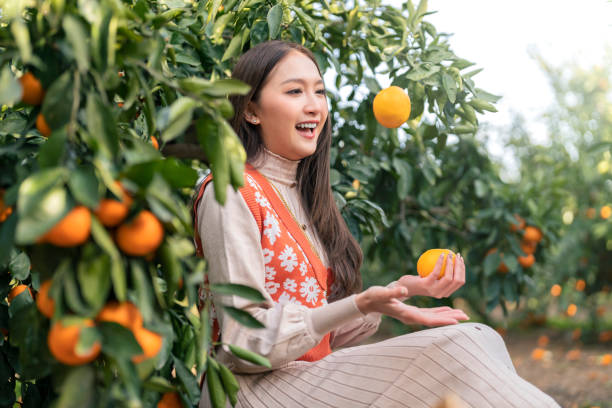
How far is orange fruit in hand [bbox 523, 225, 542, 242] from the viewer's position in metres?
2.70

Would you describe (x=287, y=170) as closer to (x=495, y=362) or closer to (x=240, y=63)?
(x=240, y=63)

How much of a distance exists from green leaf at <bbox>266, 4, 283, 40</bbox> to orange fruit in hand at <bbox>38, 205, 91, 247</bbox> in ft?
3.15

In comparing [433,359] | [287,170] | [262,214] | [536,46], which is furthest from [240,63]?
[536,46]

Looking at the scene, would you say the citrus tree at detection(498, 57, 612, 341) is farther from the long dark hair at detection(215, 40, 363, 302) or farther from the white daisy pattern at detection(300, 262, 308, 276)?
the white daisy pattern at detection(300, 262, 308, 276)

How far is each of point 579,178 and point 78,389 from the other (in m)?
4.27

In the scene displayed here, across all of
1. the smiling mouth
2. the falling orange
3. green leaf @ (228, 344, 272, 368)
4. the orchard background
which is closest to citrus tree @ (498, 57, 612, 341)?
the falling orange

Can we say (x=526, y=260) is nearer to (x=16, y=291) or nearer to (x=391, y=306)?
(x=391, y=306)

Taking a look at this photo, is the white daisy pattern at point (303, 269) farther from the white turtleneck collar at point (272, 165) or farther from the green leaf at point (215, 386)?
the green leaf at point (215, 386)

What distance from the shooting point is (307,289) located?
60.9 inches

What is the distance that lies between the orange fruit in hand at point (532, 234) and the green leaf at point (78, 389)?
220 centimetres

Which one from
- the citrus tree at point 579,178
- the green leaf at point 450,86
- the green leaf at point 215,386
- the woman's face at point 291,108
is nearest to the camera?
the green leaf at point 215,386

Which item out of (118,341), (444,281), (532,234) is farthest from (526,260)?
(118,341)

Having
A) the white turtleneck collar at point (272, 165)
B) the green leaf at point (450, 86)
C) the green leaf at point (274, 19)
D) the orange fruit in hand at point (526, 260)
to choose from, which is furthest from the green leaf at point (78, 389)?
the orange fruit in hand at point (526, 260)

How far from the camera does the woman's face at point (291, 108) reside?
1618mm
